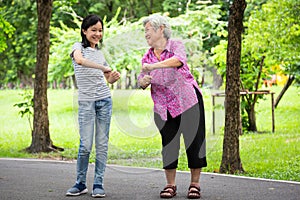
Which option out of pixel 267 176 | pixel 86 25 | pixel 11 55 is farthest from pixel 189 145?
pixel 11 55

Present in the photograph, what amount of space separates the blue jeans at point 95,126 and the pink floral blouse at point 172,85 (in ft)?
1.85

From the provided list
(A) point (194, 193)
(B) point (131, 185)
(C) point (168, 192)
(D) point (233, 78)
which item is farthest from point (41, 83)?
(A) point (194, 193)

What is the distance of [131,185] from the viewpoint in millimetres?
7191

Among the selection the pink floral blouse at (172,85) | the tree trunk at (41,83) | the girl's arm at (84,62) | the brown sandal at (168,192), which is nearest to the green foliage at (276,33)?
the tree trunk at (41,83)

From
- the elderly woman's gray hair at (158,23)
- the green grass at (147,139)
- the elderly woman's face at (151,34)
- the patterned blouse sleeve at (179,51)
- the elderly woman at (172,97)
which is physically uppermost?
the elderly woman's gray hair at (158,23)

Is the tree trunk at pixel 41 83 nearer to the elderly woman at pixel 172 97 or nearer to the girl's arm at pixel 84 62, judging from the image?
the elderly woman at pixel 172 97

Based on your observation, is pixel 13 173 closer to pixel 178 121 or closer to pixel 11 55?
pixel 178 121

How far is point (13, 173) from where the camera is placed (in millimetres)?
8328

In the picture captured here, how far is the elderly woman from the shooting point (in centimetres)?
570

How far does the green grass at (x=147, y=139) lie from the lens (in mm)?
6164

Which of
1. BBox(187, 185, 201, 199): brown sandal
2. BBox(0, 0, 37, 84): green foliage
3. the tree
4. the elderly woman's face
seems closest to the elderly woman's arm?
the elderly woman's face

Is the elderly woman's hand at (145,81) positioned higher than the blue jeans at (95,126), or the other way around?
the elderly woman's hand at (145,81)

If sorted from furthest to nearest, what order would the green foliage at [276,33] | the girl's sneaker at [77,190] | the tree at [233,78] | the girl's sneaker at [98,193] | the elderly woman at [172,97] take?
the green foliage at [276,33]
the tree at [233,78]
the girl's sneaker at [77,190]
the girl's sneaker at [98,193]
the elderly woman at [172,97]

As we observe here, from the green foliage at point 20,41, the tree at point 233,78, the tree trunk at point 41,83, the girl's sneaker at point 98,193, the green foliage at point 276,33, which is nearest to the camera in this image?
the girl's sneaker at point 98,193
